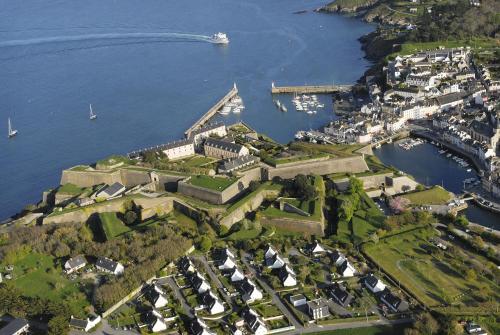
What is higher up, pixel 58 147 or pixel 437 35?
pixel 437 35

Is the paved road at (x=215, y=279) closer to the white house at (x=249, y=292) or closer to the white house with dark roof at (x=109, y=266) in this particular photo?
the white house at (x=249, y=292)

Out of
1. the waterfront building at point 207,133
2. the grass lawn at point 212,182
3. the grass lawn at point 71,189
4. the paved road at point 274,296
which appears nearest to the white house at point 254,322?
the paved road at point 274,296

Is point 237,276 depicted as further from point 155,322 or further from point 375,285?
point 375,285

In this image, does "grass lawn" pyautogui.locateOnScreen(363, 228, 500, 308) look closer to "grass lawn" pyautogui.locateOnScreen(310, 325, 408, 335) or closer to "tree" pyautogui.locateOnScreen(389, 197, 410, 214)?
"grass lawn" pyautogui.locateOnScreen(310, 325, 408, 335)

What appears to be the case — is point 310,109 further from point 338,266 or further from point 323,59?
point 338,266

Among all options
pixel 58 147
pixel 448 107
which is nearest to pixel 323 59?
pixel 448 107
